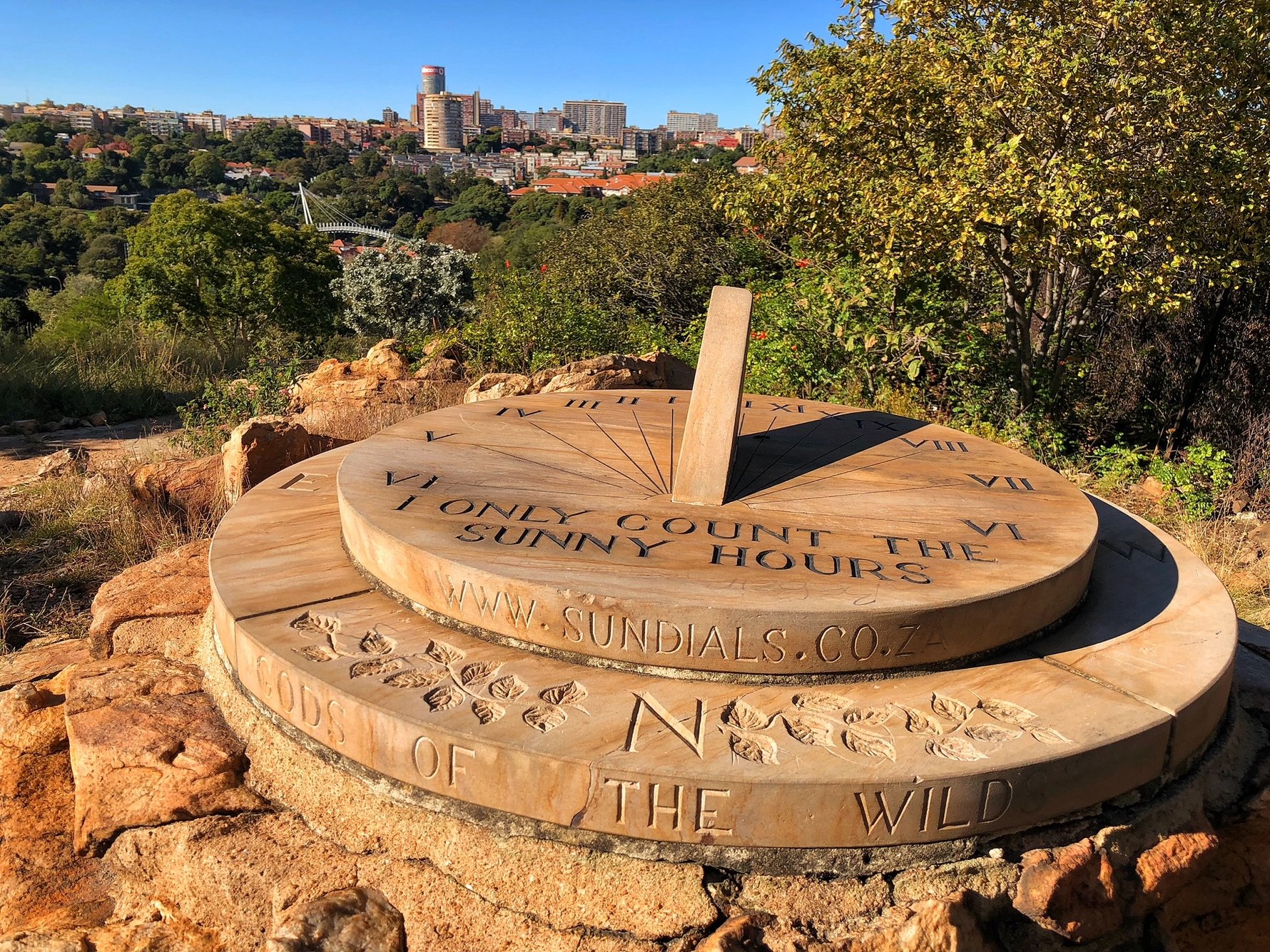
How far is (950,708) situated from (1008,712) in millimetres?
186

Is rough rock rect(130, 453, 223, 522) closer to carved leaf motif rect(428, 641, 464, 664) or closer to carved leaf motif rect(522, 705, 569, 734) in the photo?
carved leaf motif rect(428, 641, 464, 664)

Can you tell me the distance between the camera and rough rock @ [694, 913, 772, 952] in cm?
247

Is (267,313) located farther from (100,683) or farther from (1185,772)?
(1185,772)

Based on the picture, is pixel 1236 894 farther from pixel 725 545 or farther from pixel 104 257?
pixel 104 257

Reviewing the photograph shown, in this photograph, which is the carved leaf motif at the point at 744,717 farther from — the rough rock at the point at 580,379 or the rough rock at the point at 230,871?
the rough rock at the point at 580,379

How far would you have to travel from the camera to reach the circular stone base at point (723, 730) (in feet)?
8.45

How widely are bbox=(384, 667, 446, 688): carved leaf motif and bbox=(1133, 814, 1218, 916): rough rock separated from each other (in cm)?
236

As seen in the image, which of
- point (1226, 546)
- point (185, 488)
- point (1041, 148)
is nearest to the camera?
point (185, 488)

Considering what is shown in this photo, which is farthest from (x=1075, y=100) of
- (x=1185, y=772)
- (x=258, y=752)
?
(x=258, y=752)

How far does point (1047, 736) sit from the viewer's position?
2.76 meters

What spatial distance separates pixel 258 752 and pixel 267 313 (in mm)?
27920

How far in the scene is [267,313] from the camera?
28406 mm

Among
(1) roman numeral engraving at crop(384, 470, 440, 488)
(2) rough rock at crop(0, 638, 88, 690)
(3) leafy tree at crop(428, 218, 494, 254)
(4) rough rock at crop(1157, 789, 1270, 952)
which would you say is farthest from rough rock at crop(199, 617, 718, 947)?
(3) leafy tree at crop(428, 218, 494, 254)

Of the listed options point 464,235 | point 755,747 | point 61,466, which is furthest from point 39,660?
point 464,235
